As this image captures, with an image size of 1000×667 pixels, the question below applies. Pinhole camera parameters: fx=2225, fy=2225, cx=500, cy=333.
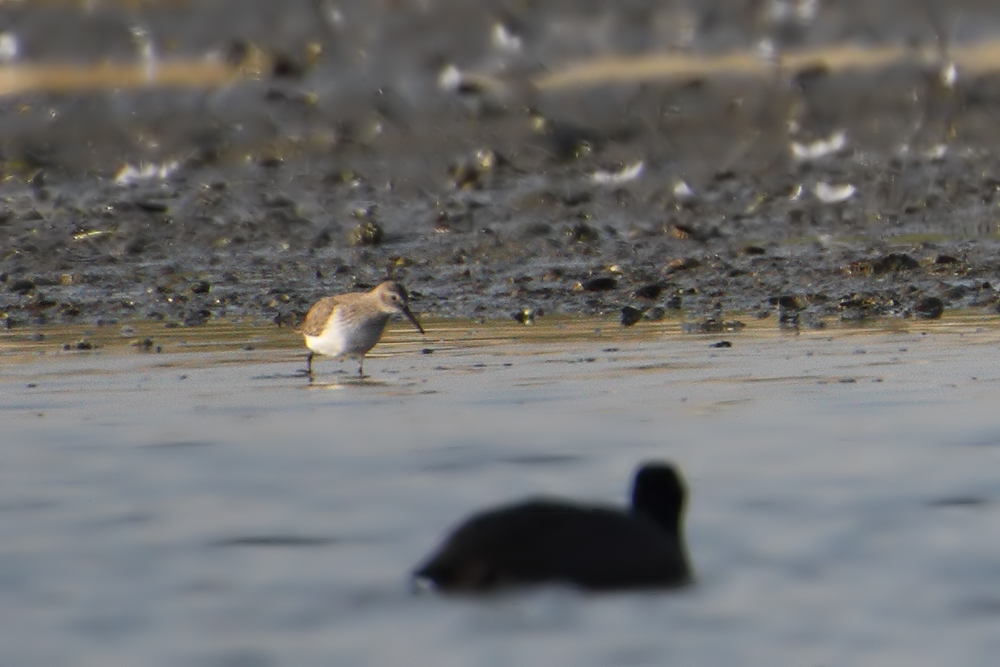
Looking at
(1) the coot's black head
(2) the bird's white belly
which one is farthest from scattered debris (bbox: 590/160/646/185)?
(1) the coot's black head

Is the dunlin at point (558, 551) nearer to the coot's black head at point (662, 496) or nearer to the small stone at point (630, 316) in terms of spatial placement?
the coot's black head at point (662, 496)

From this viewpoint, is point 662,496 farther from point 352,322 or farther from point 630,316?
point 630,316

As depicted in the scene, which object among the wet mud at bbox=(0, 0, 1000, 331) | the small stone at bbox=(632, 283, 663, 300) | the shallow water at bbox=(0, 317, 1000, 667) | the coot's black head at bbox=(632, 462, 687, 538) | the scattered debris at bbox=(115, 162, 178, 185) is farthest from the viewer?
the scattered debris at bbox=(115, 162, 178, 185)

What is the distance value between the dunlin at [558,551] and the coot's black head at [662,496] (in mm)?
65

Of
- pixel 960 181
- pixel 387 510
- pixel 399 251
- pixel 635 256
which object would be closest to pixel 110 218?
pixel 399 251

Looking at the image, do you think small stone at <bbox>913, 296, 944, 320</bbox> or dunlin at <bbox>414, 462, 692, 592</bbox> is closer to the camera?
dunlin at <bbox>414, 462, 692, 592</bbox>

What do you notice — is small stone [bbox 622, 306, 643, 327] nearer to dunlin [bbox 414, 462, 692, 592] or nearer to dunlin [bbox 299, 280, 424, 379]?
dunlin [bbox 299, 280, 424, 379]

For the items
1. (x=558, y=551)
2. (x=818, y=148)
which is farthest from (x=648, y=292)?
(x=818, y=148)

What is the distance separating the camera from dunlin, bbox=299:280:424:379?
46.7ft

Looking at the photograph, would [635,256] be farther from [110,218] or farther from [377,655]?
[377,655]

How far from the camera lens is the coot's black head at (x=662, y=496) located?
25.5 ft

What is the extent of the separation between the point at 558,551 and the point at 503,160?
19.8m

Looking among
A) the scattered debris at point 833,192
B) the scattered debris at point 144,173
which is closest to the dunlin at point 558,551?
the scattered debris at point 833,192

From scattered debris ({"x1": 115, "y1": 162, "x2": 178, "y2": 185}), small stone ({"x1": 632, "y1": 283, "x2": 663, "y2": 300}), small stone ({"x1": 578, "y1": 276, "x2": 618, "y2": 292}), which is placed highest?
scattered debris ({"x1": 115, "y1": 162, "x2": 178, "y2": 185})
